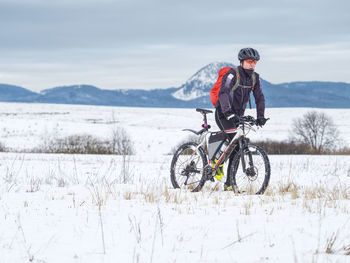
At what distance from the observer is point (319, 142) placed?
6462cm

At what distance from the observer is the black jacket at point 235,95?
6.52m

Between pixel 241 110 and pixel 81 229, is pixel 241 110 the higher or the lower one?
the higher one

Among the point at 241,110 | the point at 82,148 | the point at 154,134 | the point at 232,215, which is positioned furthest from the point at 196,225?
the point at 154,134

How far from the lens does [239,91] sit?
22.1ft

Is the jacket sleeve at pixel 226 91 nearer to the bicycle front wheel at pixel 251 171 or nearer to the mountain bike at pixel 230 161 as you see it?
the mountain bike at pixel 230 161

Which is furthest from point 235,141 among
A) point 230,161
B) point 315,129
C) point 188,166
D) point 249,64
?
point 315,129

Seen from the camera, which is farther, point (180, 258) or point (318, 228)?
point (318, 228)

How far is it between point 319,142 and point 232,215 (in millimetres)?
63294

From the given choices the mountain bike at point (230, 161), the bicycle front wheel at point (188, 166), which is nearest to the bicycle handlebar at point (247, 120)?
the mountain bike at point (230, 161)

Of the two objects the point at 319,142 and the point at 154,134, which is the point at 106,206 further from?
the point at 319,142

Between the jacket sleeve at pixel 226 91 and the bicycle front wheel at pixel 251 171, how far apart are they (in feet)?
2.02

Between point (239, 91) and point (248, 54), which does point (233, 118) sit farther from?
point (248, 54)

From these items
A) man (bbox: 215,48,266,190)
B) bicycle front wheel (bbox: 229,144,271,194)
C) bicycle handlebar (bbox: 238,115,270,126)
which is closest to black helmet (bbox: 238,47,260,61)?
man (bbox: 215,48,266,190)

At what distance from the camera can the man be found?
6.52 metres
